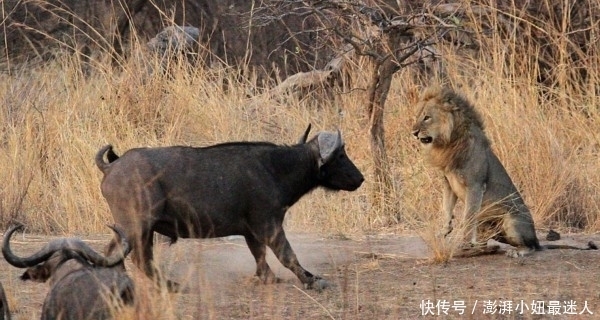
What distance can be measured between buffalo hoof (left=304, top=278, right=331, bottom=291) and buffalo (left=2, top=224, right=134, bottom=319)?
1.34 metres

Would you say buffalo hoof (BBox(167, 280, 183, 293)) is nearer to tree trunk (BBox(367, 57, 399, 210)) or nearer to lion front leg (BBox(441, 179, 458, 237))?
lion front leg (BBox(441, 179, 458, 237))

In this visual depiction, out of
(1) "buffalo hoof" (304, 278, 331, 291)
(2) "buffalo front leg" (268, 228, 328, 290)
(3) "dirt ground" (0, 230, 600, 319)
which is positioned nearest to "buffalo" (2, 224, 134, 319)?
(3) "dirt ground" (0, 230, 600, 319)

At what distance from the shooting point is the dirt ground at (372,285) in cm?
713

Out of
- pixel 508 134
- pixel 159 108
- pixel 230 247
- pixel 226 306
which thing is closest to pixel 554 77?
pixel 508 134

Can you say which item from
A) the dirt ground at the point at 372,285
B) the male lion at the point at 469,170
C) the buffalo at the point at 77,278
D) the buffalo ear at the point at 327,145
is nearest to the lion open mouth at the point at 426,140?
the male lion at the point at 469,170

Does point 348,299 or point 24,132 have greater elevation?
point 24,132

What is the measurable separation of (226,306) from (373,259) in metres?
1.97

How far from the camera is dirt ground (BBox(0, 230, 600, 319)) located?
7.13 metres

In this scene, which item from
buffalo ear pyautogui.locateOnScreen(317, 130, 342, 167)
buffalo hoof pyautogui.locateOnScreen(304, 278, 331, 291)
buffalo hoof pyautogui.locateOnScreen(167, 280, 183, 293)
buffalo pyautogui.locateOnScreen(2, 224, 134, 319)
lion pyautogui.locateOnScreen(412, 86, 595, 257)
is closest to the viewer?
buffalo pyautogui.locateOnScreen(2, 224, 134, 319)

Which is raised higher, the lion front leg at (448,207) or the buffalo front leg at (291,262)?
the lion front leg at (448,207)

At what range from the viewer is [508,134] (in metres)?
11.4

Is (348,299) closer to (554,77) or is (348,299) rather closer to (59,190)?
(59,190)

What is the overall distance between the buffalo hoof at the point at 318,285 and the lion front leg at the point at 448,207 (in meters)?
1.32

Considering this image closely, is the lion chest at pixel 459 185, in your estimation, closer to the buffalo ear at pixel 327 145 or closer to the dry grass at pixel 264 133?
the buffalo ear at pixel 327 145
